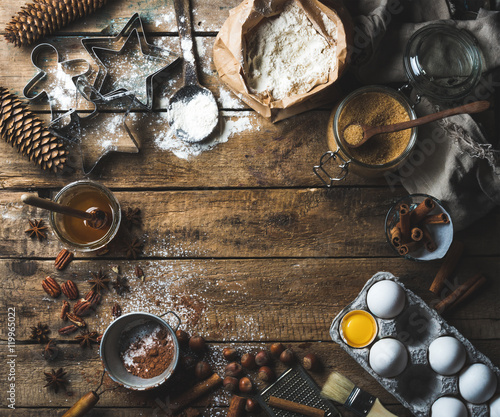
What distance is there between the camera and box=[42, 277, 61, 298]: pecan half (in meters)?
1.38

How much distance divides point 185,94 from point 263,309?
73 centimetres

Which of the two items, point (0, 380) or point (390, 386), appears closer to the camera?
point (390, 386)

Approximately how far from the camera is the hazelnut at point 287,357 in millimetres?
1334

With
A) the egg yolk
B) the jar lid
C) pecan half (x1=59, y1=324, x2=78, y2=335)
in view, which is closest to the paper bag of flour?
the jar lid

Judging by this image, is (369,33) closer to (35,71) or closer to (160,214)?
(160,214)

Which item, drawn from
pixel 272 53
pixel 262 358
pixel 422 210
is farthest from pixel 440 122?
pixel 262 358

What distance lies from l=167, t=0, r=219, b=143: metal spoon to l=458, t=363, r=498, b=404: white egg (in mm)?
1045

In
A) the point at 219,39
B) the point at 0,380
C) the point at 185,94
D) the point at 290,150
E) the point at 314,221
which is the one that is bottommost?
the point at 0,380

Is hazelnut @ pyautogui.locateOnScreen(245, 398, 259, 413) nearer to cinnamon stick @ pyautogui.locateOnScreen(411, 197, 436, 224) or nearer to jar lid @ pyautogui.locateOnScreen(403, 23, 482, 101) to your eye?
cinnamon stick @ pyautogui.locateOnScreen(411, 197, 436, 224)

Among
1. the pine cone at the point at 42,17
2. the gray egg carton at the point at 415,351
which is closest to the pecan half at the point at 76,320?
the gray egg carton at the point at 415,351

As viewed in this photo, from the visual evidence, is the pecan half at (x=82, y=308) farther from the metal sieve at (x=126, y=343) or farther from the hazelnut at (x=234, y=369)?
the hazelnut at (x=234, y=369)

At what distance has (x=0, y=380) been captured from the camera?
1370 millimetres

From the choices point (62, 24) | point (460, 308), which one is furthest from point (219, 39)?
point (460, 308)

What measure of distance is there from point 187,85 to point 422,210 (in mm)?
820
